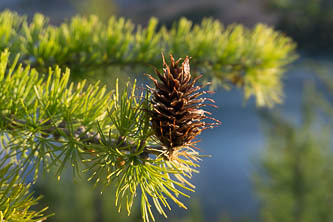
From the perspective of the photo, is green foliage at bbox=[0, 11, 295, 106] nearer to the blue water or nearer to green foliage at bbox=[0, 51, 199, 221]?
green foliage at bbox=[0, 51, 199, 221]

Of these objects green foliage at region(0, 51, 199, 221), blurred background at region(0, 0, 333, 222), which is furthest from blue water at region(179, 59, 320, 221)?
green foliage at region(0, 51, 199, 221)

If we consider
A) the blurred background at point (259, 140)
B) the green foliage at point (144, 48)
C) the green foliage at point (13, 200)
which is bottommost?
the green foliage at point (13, 200)

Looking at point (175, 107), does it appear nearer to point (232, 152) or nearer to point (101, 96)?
point (101, 96)

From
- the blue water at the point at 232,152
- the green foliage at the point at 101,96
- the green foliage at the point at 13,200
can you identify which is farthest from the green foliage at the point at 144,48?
the blue water at the point at 232,152

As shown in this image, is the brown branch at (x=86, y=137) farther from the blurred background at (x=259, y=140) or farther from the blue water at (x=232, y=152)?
the blue water at (x=232, y=152)

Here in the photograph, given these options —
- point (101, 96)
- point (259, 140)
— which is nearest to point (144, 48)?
point (101, 96)

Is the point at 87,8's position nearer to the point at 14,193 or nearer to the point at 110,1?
the point at 110,1
